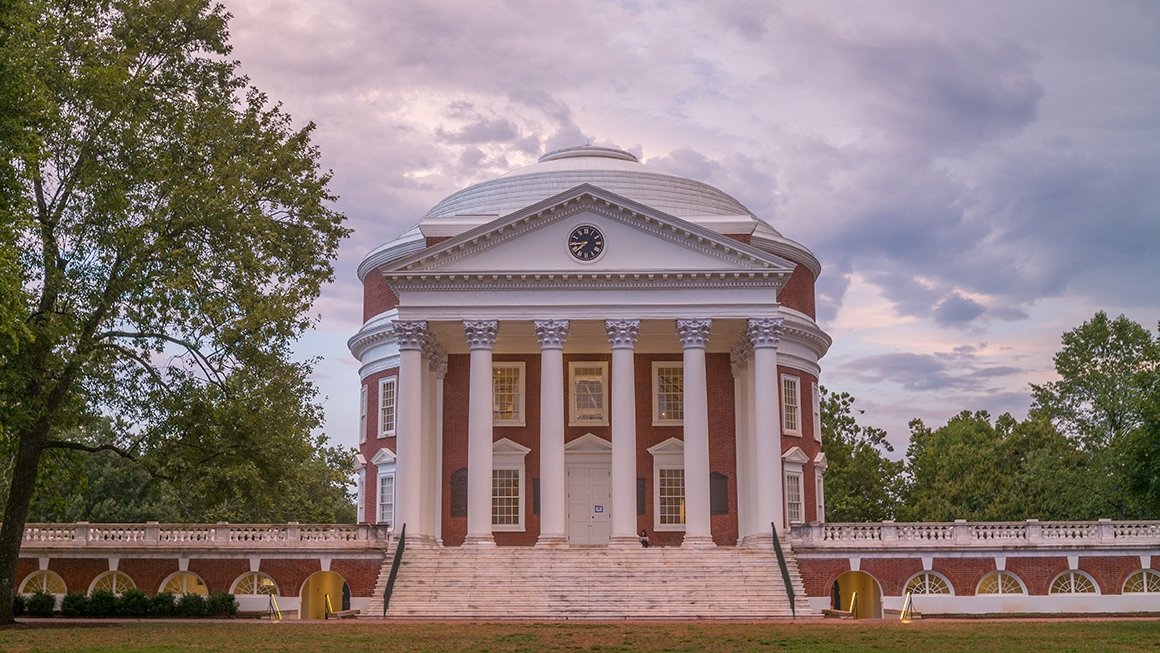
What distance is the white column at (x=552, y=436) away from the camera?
42.0m

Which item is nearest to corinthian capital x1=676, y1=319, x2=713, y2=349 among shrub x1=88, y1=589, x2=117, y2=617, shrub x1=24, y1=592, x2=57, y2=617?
shrub x1=88, y1=589, x2=117, y2=617

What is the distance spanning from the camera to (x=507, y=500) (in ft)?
160

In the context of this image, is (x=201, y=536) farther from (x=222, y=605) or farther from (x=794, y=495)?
(x=794, y=495)

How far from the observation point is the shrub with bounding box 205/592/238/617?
38.1 metres

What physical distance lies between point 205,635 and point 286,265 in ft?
34.7

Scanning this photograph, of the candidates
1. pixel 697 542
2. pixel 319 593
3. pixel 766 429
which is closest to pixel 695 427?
pixel 766 429

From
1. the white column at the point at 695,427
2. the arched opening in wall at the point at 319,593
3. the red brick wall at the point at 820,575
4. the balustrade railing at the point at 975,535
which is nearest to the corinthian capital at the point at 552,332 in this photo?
the white column at the point at 695,427

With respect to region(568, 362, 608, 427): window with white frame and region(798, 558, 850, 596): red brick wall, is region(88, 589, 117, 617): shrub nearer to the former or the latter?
region(568, 362, 608, 427): window with white frame

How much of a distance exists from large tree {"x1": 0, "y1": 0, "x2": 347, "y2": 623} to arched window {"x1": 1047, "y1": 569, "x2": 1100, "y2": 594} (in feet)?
78.1

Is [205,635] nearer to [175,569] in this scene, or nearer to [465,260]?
[175,569]

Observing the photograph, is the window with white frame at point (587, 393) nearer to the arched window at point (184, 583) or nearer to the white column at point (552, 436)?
the white column at point (552, 436)

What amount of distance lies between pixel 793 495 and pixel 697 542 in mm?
10916

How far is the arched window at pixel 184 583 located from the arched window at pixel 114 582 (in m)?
1.04

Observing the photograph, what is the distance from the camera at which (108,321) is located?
32250 millimetres
